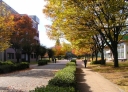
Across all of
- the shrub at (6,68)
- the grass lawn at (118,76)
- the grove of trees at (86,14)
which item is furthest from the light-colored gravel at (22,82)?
the grove of trees at (86,14)

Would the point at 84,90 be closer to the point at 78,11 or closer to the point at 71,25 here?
the point at 78,11

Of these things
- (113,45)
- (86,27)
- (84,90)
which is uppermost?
(86,27)

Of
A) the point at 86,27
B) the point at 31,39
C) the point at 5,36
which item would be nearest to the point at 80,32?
the point at 86,27

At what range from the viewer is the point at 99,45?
4003 centimetres

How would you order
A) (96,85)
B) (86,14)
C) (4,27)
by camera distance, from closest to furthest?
(96,85)
(86,14)
(4,27)

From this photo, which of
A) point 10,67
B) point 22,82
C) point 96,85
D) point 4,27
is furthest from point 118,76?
point 4,27

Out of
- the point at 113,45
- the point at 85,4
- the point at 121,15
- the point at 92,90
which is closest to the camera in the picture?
the point at 92,90

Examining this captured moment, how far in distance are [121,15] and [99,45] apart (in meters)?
18.4

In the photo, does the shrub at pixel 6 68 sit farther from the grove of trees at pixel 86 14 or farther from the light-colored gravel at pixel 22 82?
the grove of trees at pixel 86 14

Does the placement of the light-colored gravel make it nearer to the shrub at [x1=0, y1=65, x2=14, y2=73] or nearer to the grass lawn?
the shrub at [x1=0, y1=65, x2=14, y2=73]

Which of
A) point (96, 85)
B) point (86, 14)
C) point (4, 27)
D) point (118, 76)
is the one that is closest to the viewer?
point (96, 85)

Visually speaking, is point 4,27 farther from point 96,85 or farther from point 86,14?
point 96,85

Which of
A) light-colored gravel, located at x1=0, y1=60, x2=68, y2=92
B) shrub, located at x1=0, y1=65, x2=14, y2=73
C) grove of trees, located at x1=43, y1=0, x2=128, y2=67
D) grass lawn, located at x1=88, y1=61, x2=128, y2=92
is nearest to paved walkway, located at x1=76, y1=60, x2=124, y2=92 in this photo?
grass lawn, located at x1=88, y1=61, x2=128, y2=92

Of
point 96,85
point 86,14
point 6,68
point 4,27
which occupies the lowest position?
point 96,85
